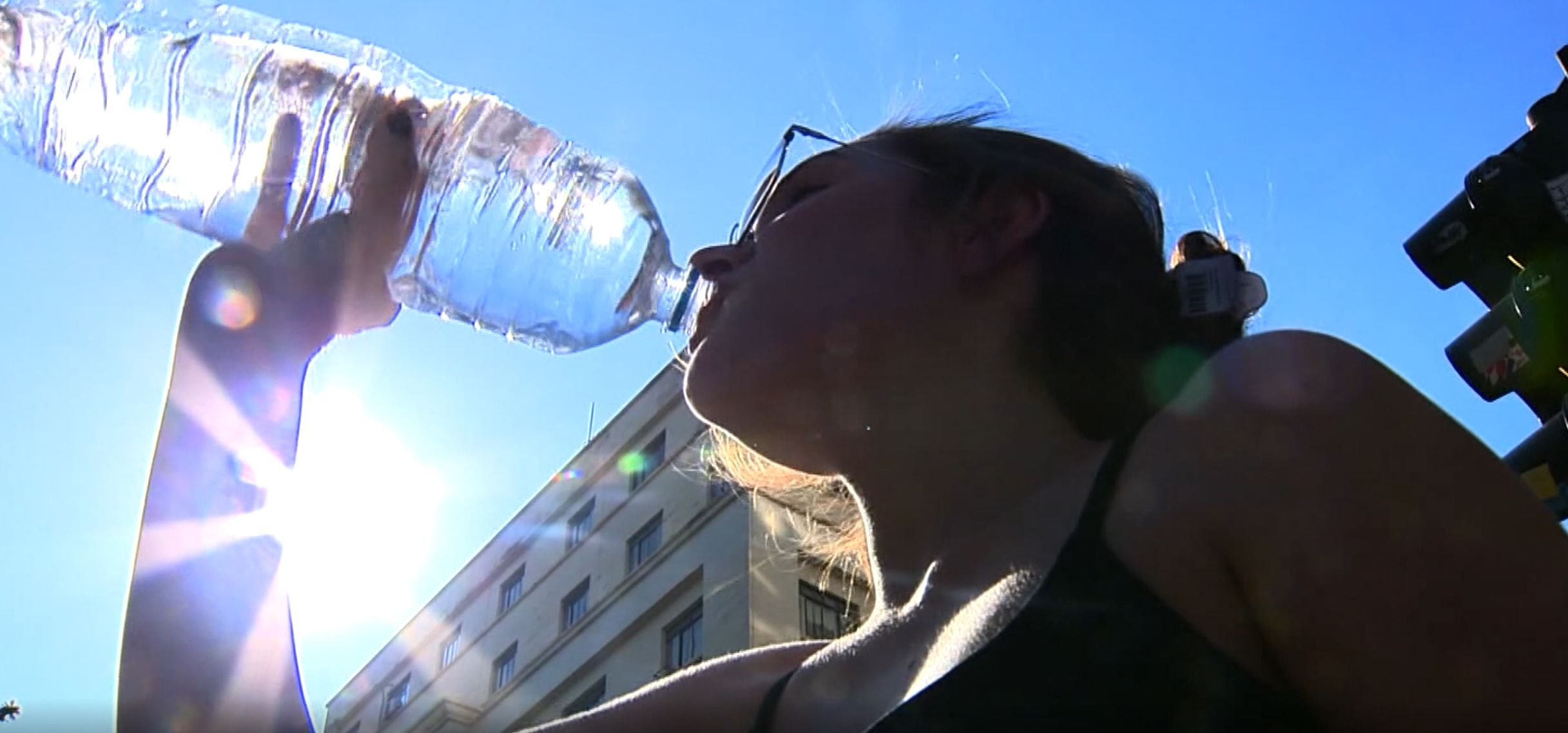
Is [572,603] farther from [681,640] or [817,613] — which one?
[817,613]

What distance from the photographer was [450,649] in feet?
85.9

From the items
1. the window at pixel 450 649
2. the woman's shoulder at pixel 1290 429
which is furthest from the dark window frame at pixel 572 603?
the woman's shoulder at pixel 1290 429

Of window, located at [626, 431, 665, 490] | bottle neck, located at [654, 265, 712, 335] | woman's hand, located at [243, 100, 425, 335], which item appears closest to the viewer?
woman's hand, located at [243, 100, 425, 335]

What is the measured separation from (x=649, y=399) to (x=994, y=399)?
68.0 ft

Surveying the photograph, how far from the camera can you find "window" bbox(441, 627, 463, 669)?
25.9m

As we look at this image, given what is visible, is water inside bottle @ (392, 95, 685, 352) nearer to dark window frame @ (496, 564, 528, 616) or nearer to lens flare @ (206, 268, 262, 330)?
lens flare @ (206, 268, 262, 330)

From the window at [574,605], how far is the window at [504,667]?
1560 millimetres

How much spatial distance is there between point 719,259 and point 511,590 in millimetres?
24040

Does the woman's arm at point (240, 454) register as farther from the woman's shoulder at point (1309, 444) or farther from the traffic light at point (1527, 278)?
the traffic light at point (1527, 278)

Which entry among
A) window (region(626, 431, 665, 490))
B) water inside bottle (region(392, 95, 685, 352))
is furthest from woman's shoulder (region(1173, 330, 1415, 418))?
window (region(626, 431, 665, 490))

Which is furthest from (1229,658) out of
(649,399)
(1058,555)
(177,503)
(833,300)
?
(649,399)

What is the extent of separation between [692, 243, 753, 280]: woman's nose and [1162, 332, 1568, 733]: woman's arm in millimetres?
870

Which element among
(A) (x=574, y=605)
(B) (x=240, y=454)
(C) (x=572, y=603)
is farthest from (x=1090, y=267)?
(C) (x=572, y=603)

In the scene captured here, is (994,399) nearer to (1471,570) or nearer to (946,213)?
(946,213)
